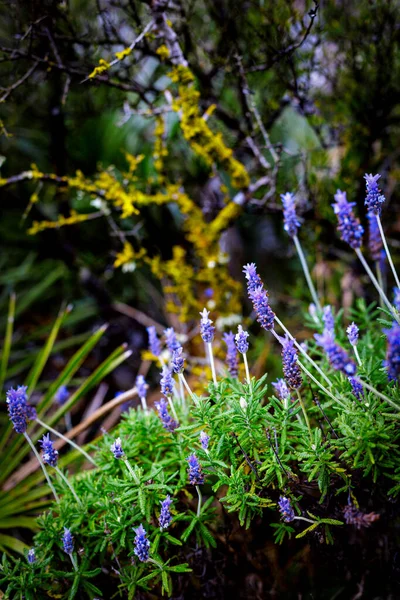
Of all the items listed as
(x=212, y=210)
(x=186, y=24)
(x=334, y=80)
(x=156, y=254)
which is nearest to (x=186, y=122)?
(x=186, y=24)

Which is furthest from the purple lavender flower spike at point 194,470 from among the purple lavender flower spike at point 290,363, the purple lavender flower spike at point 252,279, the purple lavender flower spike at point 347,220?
the purple lavender flower spike at point 347,220

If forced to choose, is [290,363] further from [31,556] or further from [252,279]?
[31,556]

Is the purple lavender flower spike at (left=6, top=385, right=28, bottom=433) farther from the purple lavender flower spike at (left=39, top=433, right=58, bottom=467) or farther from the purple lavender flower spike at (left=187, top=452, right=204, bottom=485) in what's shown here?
the purple lavender flower spike at (left=187, top=452, right=204, bottom=485)

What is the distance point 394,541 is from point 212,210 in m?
1.36

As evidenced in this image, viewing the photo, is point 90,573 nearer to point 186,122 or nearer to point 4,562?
point 4,562

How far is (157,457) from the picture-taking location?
3.43ft

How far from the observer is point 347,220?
885 mm

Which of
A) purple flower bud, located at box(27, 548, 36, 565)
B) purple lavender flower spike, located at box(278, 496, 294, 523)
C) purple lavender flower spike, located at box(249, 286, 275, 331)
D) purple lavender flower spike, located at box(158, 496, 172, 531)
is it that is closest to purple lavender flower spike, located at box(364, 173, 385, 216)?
purple lavender flower spike, located at box(249, 286, 275, 331)

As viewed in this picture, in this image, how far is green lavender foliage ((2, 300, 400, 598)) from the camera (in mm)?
869

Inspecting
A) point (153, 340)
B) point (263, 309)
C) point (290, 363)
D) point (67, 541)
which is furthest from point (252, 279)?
point (67, 541)

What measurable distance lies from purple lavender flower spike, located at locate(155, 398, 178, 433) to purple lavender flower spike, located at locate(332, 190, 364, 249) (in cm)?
52

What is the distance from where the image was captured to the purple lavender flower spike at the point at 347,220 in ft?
2.86

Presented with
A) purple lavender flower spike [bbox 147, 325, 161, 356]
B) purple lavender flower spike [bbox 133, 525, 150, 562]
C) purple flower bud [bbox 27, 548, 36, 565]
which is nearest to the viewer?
purple lavender flower spike [bbox 133, 525, 150, 562]

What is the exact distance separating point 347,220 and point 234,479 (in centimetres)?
55
